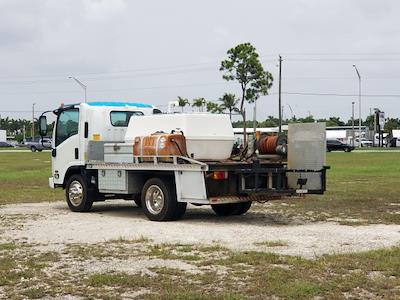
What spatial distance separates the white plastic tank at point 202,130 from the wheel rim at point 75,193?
2.60 m

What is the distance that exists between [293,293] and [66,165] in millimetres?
10114

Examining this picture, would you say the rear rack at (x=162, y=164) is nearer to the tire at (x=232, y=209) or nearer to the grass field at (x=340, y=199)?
the tire at (x=232, y=209)

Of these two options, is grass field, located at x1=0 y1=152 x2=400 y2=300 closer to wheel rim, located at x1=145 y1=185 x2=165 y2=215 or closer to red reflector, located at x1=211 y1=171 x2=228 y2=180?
red reflector, located at x1=211 y1=171 x2=228 y2=180

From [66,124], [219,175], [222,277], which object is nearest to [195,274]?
[222,277]

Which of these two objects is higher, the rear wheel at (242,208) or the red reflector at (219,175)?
the red reflector at (219,175)

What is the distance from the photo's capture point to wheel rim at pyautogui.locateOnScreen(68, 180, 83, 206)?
15594 mm

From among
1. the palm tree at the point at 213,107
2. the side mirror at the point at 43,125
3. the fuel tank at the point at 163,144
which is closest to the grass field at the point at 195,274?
the fuel tank at the point at 163,144

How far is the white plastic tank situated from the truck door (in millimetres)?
2364

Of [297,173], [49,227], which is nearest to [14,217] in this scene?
[49,227]

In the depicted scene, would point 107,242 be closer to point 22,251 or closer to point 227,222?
point 22,251

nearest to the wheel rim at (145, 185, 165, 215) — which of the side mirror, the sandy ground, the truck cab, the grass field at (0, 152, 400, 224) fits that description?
the sandy ground

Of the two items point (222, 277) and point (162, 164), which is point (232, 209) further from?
point (222, 277)

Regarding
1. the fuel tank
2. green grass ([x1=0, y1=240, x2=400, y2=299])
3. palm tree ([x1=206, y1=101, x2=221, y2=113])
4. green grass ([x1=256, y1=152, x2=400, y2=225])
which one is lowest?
green grass ([x1=0, y1=240, x2=400, y2=299])

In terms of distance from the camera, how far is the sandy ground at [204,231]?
10.1 meters
